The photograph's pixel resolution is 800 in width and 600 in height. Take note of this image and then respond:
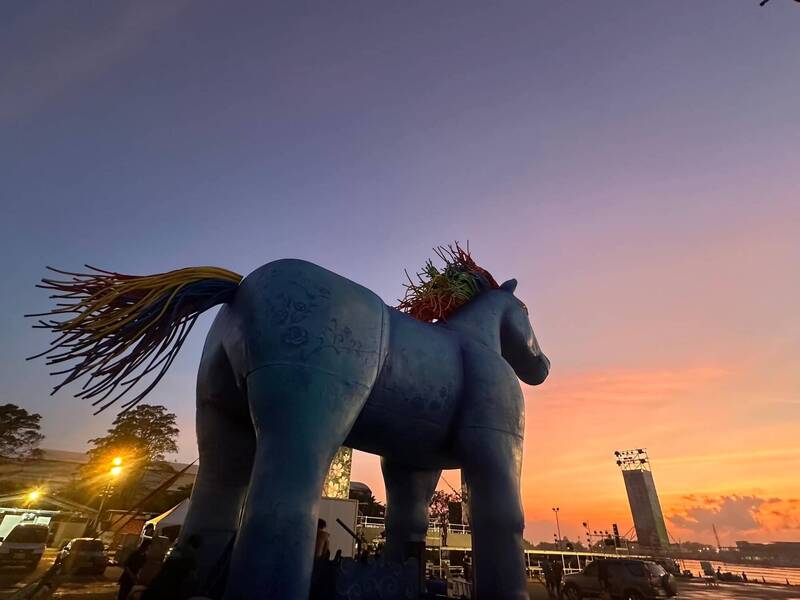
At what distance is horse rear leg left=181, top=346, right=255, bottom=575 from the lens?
3350 millimetres

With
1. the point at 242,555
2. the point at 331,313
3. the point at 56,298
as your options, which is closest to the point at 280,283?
the point at 331,313

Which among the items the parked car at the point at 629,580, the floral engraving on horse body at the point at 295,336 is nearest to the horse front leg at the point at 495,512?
the floral engraving on horse body at the point at 295,336

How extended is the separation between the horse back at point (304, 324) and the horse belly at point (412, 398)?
0.21m

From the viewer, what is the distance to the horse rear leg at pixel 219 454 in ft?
11.0

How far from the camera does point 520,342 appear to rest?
4883 millimetres

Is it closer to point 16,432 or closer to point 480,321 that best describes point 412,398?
point 480,321

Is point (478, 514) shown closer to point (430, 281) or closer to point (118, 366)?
point (430, 281)

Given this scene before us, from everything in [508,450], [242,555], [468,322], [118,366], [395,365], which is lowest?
[242,555]

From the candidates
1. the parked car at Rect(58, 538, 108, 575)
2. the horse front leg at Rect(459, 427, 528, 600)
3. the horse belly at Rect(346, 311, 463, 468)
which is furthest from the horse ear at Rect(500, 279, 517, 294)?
the parked car at Rect(58, 538, 108, 575)

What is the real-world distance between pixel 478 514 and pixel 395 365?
4.33 feet

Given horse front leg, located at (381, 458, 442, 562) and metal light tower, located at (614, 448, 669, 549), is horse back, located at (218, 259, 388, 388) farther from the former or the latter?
metal light tower, located at (614, 448, 669, 549)

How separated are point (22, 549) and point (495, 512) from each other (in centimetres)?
1448

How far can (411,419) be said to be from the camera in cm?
348

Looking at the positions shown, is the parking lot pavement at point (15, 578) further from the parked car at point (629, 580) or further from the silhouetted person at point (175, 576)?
the parked car at point (629, 580)
